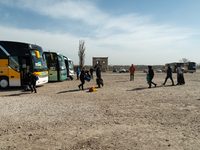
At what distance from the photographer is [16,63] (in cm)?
1248

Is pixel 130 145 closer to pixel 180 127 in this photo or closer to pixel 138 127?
pixel 138 127

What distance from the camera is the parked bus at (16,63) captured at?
40.6 ft

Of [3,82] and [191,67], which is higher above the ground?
[191,67]

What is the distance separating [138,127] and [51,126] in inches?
96.7

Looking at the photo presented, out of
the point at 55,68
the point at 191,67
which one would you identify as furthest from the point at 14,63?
the point at 191,67

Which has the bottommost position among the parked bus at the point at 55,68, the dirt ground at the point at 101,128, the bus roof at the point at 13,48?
the dirt ground at the point at 101,128

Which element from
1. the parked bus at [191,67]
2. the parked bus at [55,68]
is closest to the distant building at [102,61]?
the parked bus at [191,67]

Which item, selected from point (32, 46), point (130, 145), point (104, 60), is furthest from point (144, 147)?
point (104, 60)

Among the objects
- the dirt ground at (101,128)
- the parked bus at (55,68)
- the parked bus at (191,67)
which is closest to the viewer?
the dirt ground at (101,128)

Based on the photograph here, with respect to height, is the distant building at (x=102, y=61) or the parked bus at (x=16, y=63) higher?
the distant building at (x=102, y=61)

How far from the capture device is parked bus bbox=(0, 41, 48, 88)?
12375 mm

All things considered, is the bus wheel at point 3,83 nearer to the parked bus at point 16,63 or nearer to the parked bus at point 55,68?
the parked bus at point 16,63

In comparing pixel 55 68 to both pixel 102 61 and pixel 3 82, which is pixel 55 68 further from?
pixel 102 61

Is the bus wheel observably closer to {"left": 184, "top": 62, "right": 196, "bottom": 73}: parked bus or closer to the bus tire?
the bus tire
